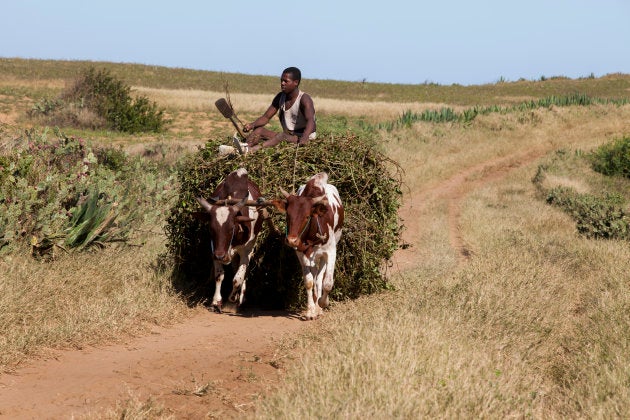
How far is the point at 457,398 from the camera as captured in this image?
19.4ft

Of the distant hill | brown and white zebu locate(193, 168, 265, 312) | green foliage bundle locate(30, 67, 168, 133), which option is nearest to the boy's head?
brown and white zebu locate(193, 168, 265, 312)

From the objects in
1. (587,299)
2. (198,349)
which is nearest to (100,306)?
(198,349)

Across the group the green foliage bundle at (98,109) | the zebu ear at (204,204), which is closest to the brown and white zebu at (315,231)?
the zebu ear at (204,204)

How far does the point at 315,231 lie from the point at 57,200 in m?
3.68

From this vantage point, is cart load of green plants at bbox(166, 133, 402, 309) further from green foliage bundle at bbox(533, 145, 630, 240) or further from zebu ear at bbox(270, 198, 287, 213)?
green foliage bundle at bbox(533, 145, 630, 240)

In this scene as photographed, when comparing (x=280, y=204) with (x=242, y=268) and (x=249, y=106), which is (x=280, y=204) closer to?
(x=242, y=268)

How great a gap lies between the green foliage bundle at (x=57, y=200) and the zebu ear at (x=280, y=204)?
3165mm

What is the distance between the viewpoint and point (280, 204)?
351 inches

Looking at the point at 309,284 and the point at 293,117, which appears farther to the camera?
the point at 293,117

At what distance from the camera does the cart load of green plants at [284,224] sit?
987 centimetres

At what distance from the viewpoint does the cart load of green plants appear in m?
9.87

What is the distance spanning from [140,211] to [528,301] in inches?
252

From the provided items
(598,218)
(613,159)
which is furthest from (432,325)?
(613,159)

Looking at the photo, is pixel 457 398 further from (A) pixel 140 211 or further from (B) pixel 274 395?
(A) pixel 140 211
